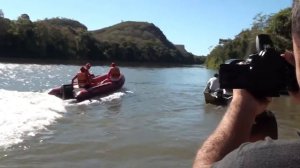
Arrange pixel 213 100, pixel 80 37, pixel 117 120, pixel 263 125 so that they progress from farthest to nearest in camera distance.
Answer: pixel 80 37 < pixel 213 100 < pixel 117 120 < pixel 263 125

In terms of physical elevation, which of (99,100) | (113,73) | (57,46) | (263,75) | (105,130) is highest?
(57,46)

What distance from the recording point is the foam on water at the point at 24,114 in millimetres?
11234

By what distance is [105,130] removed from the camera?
41.7ft

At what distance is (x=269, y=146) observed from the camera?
1544 millimetres

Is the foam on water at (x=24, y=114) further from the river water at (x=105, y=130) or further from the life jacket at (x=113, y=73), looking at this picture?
the life jacket at (x=113, y=73)

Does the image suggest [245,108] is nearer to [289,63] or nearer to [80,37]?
[289,63]

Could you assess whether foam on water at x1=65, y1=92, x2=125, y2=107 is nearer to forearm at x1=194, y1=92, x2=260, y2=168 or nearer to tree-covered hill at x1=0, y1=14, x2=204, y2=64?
forearm at x1=194, y1=92, x2=260, y2=168

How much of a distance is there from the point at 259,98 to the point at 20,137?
384 inches

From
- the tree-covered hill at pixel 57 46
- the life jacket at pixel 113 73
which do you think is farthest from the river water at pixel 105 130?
the tree-covered hill at pixel 57 46

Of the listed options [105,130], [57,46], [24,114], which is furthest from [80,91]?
[57,46]

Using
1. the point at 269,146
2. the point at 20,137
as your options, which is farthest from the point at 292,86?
the point at 20,137

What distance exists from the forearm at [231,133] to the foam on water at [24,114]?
8.68m

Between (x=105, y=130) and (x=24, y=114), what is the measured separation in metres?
3.22

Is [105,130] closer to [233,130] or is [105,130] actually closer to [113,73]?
[113,73]
